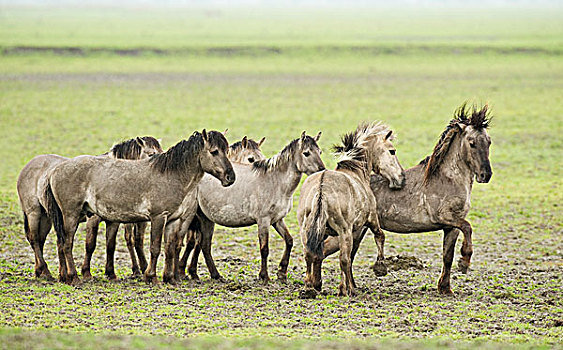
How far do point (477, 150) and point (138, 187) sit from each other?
4377 mm

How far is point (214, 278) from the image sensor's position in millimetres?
10492

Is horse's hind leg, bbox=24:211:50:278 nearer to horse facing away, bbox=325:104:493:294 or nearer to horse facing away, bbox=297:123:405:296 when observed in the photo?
horse facing away, bbox=297:123:405:296

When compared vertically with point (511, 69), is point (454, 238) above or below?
below

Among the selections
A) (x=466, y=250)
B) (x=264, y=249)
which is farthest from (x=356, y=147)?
(x=466, y=250)

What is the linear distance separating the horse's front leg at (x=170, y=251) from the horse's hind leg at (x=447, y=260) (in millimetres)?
3473

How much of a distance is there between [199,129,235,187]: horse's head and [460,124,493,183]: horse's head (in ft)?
10.0

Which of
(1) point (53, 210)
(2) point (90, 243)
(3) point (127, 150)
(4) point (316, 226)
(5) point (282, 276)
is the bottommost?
(5) point (282, 276)

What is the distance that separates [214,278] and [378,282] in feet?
7.40

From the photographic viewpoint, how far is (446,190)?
32.3 feet

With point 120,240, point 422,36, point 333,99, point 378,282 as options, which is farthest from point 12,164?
point 422,36

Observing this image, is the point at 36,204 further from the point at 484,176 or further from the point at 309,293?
the point at 484,176

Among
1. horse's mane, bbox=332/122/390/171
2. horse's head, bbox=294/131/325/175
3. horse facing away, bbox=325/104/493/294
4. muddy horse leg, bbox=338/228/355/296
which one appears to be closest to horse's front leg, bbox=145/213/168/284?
horse's head, bbox=294/131/325/175

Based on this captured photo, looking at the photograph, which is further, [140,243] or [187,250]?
[187,250]

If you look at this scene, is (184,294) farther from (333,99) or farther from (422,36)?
(422,36)
